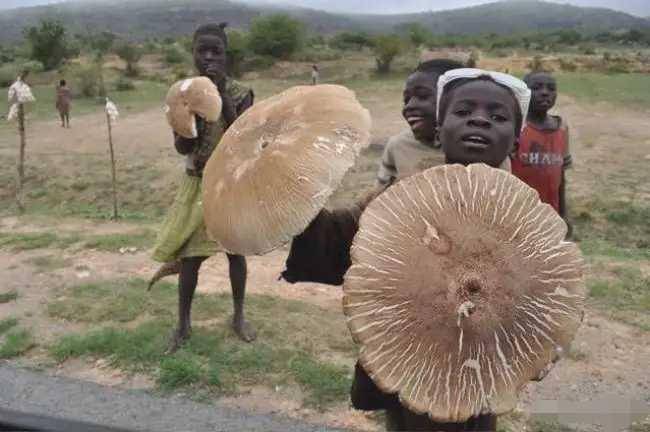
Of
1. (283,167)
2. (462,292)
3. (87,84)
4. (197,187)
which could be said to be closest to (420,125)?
(283,167)

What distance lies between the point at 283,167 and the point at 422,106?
82cm

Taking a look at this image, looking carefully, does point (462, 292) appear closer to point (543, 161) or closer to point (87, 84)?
point (543, 161)

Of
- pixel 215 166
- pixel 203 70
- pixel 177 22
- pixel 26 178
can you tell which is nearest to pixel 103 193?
pixel 26 178

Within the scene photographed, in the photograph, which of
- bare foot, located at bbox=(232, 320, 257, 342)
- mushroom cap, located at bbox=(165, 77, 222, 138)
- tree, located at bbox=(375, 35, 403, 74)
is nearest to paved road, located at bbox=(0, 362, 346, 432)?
bare foot, located at bbox=(232, 320, 257, 342)

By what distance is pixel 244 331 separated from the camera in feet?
14.2

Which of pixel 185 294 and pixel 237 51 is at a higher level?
pixel 237 51

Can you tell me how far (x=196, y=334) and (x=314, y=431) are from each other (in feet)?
4.31

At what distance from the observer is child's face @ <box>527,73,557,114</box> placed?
3.87 meters

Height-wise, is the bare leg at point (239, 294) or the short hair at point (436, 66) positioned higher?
the short hair at point (436, 66)

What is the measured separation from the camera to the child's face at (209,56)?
3514 millimetres

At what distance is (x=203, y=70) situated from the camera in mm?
3543

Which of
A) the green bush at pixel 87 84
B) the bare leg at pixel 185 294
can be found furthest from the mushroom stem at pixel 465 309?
the green bush at pixel 87 84

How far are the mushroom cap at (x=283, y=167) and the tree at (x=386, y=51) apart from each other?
28.5 metres

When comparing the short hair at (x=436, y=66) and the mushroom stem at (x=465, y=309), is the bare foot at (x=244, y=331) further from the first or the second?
the mushroom stem at (x=465, y=309)
